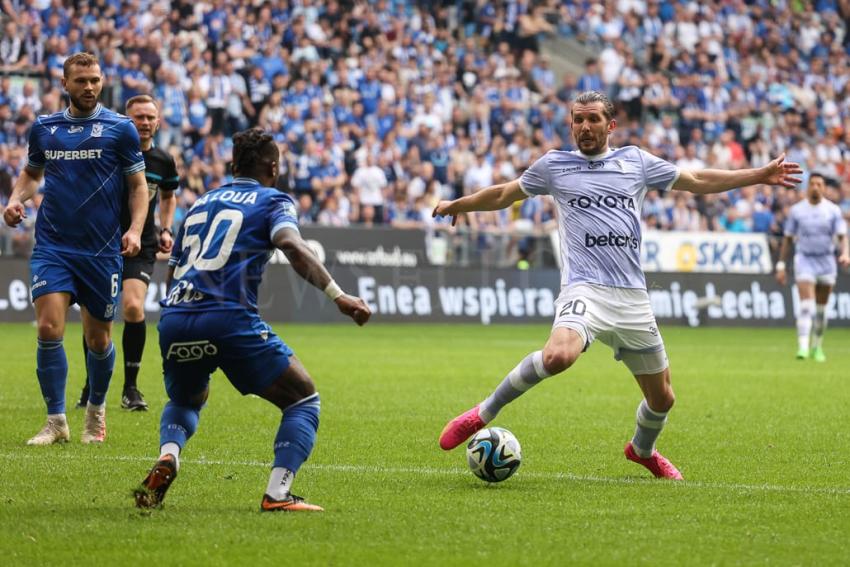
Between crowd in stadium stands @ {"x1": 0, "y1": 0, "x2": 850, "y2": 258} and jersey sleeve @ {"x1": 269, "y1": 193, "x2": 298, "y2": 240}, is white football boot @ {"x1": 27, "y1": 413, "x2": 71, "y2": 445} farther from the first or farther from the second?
crowd in stadium stands @ {"x1": 0, "y1": 0, "x2": 850, "y2": 258}

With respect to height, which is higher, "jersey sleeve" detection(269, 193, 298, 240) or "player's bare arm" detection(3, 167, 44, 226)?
"jersey sleeve" detection(269, 193, 298, 240)

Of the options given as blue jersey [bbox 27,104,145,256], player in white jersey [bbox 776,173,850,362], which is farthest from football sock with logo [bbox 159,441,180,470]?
player in white jersey [bbox 776,173,850,362]

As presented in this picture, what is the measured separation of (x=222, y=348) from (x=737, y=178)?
3.68 meters

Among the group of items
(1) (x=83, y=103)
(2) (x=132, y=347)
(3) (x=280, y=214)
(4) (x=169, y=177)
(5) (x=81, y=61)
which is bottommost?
(2) (x=132, y=347)

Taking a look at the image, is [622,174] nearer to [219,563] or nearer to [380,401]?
[219,563]

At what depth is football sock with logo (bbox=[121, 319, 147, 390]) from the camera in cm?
1191

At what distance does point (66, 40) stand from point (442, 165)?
323 inches

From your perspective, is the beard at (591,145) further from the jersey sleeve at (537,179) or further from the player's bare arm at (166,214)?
the player's bare arm at (166,214)

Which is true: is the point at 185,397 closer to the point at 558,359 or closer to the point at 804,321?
the point at 558,359

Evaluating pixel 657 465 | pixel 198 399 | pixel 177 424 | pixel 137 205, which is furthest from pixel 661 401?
pixel 137 205

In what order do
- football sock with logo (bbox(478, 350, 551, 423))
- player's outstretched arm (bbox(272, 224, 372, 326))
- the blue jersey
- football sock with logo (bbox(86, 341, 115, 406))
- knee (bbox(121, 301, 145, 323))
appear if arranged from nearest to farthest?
player's outstretched arm (bbox(272, 224, 372, 326)) < football sock with logo (bbox(478, 350, 551, 423)) < the blue jersey < football sock with logo (bbox(86, 341, 115, 406)) < knee (bbox(121, 301, 145, 323))

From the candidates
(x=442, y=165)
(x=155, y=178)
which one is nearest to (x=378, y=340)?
(x=442, y=165)

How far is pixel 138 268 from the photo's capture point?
1184 centimetres

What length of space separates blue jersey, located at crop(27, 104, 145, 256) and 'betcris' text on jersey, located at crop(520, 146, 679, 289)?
2865mm
